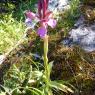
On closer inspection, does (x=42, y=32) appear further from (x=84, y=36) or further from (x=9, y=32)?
(x=9, y=32)

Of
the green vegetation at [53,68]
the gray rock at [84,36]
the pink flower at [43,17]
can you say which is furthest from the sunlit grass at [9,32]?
the pink flower at [43,17]

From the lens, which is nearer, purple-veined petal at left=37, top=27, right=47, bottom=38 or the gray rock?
purple-veined petal at left=37, top=27, right=47, bottom=38

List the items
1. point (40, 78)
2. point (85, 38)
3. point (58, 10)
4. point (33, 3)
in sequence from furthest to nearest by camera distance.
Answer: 1. point (33, 3)
2. point (58, 10)
3. point (85, 38)
4. point (40, 78)

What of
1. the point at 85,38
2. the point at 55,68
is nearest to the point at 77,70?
the point at 55,68

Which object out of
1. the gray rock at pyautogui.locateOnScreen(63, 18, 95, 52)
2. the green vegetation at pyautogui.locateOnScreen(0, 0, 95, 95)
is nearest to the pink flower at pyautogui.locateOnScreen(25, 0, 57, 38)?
the green vegetation at pyautogui.locateOnScreen(0, 0, 95, 95)

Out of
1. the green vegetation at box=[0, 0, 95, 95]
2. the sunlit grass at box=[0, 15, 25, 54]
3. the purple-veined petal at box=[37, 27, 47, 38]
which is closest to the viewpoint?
the purple-veined petal at box=[37, 27, 47, 38]

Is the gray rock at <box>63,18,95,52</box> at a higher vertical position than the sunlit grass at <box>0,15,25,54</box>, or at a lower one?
higher

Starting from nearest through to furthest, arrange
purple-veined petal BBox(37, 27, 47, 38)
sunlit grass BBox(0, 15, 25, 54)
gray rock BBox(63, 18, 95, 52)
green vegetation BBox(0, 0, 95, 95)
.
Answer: purple-veined petal BBox(37, 27, 47, 38)
green vegetation BBox(0, 0, 95, 95)
gray rock BBox(63, 18, 95, 52)
sunlit grass BBox(0, 15, 25, 54)

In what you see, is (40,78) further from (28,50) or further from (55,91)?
(28,50)

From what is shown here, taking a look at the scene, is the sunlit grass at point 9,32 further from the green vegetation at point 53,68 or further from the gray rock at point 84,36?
the gray rock at point 84,36

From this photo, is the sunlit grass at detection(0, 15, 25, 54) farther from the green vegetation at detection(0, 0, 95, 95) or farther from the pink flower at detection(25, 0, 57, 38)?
the pink flower at detection(25, 0, 57, 38)

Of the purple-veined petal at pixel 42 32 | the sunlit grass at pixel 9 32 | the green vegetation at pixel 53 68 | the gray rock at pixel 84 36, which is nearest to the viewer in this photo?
the purple-veined petal at pixel 42 32
